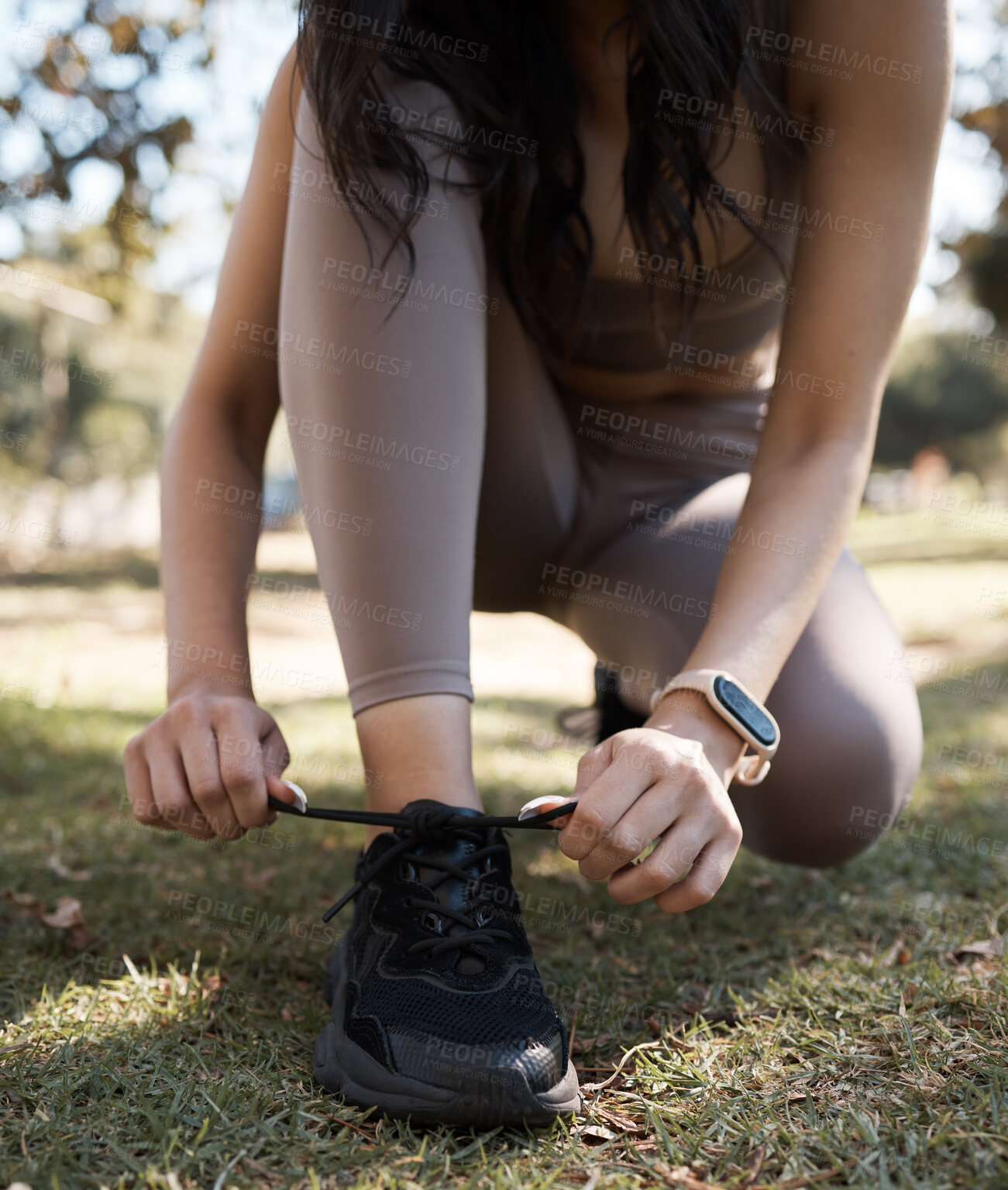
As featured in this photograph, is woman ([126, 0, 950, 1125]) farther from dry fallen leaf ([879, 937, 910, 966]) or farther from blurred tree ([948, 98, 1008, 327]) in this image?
blurred tree ([948, 98, 1008, 327])

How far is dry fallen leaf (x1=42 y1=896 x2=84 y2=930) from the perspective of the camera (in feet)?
4.04

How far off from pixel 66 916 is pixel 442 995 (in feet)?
2.29

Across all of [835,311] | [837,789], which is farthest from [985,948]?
[835,311]

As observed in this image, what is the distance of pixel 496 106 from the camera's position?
116 centimetres

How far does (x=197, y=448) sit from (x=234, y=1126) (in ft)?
2.62

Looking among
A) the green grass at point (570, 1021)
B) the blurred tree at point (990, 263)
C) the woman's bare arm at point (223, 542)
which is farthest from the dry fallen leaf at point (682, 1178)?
the blurred tree at point (990, 263)

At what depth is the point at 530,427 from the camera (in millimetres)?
1344

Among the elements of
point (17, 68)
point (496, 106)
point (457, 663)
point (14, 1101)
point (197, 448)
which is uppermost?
point (17, 68)

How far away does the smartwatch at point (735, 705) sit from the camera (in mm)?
882

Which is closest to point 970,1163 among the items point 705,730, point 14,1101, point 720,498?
point 705,730

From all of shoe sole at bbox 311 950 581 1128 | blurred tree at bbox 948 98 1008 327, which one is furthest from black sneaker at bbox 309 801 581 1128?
blurred tree at bbox 948 98 1008 327

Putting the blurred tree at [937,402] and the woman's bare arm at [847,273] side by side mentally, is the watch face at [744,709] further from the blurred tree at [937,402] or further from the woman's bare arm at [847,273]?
the blurred tree at [937,402]

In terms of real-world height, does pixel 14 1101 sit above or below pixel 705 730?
below

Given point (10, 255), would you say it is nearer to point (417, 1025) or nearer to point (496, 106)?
point (496, 106)
